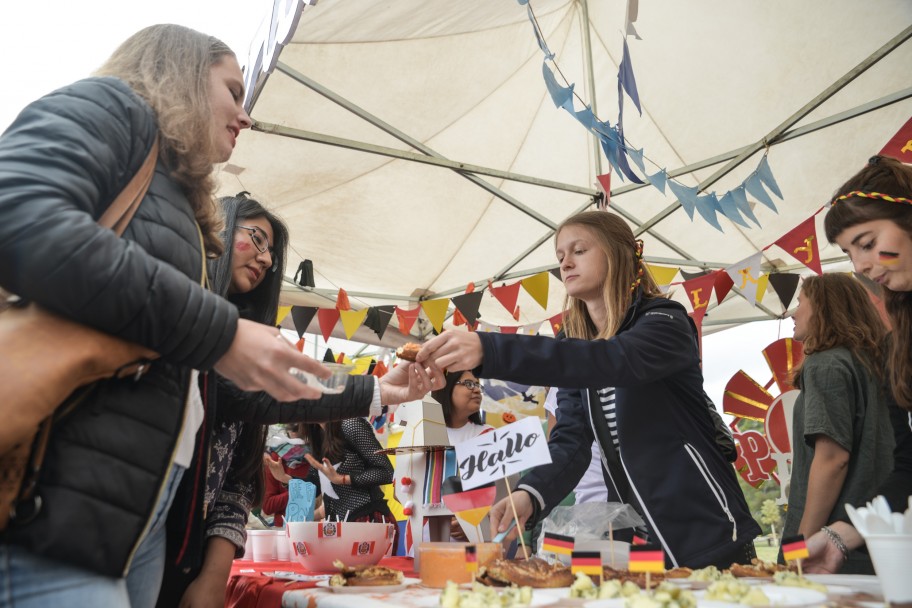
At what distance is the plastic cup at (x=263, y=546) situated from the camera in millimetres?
2416

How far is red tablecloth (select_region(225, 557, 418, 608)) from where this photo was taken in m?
1.49

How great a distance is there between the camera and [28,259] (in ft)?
2.67

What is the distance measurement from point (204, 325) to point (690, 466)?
142 centimetres

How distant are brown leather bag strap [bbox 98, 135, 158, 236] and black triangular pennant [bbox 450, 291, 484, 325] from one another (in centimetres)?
495

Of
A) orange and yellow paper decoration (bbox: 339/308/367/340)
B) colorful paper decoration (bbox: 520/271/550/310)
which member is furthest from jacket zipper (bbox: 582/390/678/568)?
orange and yellow paper decoration (bbox: 339/308/367/340)

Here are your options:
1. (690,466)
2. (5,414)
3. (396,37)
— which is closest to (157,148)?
(5,414)

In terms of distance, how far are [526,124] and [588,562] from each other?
539 centimetres

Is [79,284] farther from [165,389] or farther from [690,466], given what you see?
[690,466]

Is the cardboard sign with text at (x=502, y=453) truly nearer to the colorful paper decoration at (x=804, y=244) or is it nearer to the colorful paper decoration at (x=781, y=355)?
the colorful paper decoration at (x=804, y=244)

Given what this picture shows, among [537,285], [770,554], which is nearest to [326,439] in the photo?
[537,285]

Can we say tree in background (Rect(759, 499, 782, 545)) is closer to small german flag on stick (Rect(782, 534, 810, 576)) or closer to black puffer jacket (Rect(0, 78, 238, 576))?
small german flag on stick (Rect(782, 534, 810, 576))

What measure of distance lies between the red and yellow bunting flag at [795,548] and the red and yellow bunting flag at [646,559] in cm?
35

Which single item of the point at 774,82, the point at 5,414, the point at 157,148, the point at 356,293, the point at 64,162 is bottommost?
the point at 5,414

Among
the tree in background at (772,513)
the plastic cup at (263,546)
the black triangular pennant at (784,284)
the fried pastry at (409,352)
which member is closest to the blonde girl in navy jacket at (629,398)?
Result: the fried pastry at (409,352)
